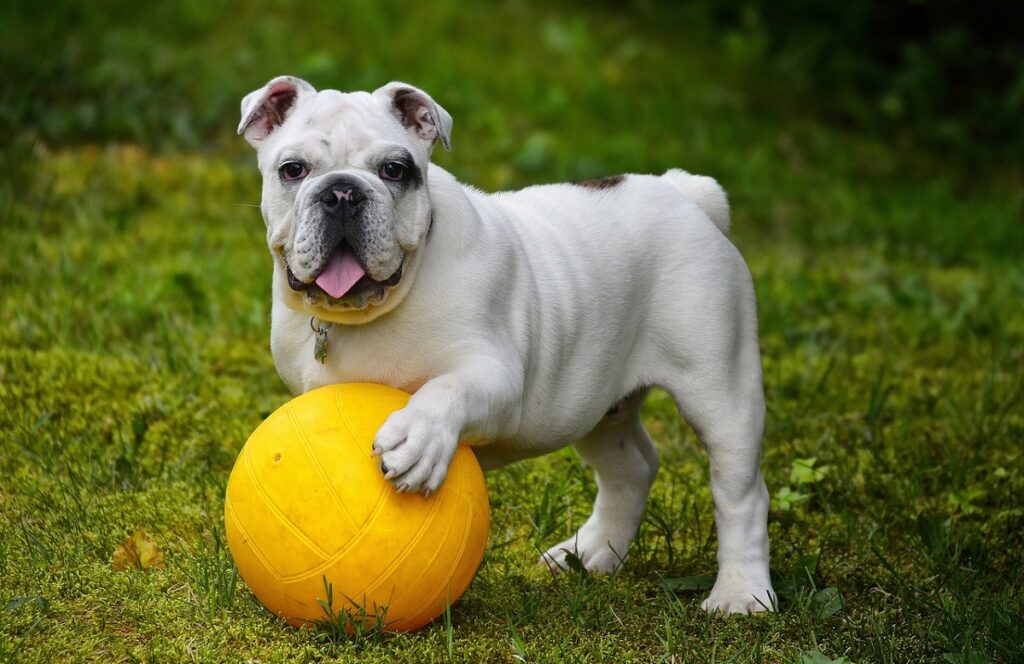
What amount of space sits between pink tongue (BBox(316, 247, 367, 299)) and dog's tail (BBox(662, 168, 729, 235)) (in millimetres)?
1711

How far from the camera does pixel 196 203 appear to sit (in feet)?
30.0

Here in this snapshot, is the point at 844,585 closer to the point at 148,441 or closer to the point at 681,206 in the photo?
the point at 681,206

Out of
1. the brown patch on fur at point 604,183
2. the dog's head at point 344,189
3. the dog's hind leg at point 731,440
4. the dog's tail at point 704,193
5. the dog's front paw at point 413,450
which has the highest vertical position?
the dog's head at point 344,189

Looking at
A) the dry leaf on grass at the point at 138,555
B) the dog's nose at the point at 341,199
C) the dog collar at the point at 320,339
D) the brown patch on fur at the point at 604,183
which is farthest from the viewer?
the brown patch on fur at the point at 604,183

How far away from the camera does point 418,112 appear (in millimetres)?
4480

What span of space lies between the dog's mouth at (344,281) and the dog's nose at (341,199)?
0.12 m

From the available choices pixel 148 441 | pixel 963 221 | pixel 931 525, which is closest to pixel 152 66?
pixel 148 441

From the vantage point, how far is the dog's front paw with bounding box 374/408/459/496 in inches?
150

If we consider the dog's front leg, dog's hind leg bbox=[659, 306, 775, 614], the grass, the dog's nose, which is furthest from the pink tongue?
dog's hind leg bbox=[659, 306, 775, 614]

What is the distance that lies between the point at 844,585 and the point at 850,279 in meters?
4.59

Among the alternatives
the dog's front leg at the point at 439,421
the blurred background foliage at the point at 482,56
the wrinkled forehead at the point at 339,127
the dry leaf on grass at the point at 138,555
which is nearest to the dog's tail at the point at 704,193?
the wrinkled forehead at the point at 339,127

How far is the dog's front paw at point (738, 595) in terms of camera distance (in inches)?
183

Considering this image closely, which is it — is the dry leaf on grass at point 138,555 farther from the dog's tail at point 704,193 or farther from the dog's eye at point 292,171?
the dog's tail at point 704,193

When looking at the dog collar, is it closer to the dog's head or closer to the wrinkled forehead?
the dog's head
